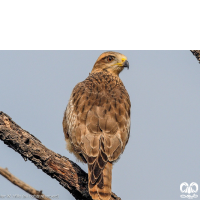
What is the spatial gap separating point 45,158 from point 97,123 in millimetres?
1258

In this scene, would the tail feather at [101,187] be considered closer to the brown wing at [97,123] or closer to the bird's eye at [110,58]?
the brown wing at [97,123]

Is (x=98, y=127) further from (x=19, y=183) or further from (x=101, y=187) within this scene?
(x=19, y=183)

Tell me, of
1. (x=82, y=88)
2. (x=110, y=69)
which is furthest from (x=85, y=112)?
(x=110, y=69)

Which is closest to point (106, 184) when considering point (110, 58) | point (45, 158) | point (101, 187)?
point (101, 187)

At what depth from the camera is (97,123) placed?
629 cm

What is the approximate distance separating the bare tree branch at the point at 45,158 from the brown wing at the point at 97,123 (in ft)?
1.07

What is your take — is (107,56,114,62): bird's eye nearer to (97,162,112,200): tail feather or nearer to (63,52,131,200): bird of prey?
(63,52,131,200): bird of prey

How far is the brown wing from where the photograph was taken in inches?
229

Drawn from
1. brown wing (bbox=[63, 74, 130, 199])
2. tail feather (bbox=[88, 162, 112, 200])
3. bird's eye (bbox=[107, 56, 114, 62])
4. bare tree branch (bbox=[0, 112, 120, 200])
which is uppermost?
bird's eye (bbox=[107, 56, 114, 62])

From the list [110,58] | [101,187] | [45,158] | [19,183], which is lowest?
[19,183]

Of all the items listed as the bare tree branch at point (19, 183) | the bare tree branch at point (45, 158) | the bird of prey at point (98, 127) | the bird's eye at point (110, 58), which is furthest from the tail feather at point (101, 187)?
the bird's eye at point (110, 58)

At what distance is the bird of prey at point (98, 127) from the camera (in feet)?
18.5

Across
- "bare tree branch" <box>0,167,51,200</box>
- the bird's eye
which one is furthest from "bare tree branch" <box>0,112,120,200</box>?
the bird's eye
